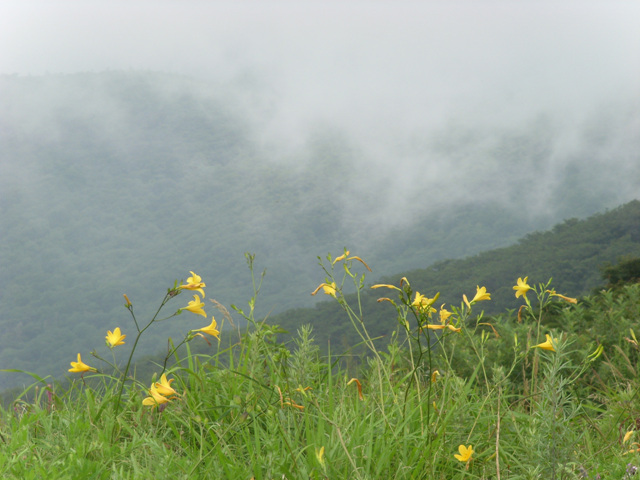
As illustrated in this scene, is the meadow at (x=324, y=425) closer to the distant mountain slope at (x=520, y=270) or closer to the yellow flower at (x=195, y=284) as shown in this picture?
the yellow flower at (x=195, y=284)

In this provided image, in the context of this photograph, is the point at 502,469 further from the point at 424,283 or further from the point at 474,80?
the point at 474,80

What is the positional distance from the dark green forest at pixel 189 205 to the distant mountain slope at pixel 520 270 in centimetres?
4387

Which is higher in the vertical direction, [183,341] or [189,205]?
[189,205]

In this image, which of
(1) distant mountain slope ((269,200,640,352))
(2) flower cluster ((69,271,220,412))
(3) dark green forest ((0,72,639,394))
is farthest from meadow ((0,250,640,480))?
(3) dark green forest ((0,72,639,394))

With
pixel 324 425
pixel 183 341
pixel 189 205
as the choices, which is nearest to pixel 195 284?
pixel 183 341

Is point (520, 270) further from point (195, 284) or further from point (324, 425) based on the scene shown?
point (195, 284)

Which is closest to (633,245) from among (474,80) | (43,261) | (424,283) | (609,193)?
(424,283)

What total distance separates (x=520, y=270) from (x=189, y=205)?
111058 mm

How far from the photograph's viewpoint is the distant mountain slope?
30156mm

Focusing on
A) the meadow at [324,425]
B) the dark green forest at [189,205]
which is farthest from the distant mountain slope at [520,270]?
the dark green forest at [189,205]

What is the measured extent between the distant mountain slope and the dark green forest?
43874mm

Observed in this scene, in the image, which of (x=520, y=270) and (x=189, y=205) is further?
(x=189, y=205)

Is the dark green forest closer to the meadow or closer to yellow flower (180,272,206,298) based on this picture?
the meadow

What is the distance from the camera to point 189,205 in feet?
443
